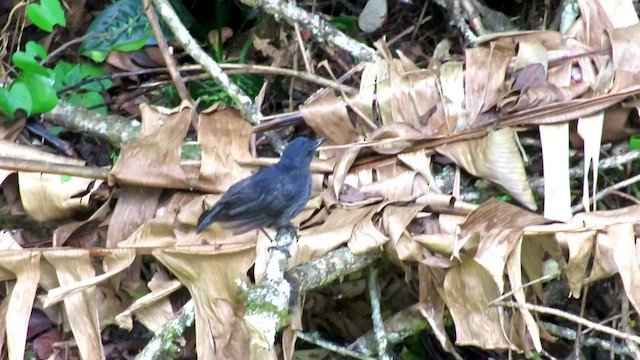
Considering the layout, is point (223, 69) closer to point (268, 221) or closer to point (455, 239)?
point (268, 221)

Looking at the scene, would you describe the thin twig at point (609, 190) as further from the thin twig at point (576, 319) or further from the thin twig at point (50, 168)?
the thin twig at point (50, 168)

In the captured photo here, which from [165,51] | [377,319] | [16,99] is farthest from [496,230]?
[16,99]

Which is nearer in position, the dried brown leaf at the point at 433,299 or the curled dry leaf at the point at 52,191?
the dried brown leaf at the point at 433,299

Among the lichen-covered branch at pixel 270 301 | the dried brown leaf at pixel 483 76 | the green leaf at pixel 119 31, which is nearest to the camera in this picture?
the lichen-covered branch at pixel 270 301

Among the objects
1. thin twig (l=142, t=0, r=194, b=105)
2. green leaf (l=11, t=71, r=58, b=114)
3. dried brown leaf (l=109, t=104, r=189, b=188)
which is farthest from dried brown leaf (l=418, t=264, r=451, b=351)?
green leaf (l=11, t=71, r=58, b=114)

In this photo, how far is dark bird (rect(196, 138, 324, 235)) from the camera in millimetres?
3090

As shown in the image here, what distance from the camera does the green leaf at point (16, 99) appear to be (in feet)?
12.0

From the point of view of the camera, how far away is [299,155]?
11.0 ft

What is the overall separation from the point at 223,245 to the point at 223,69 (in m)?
1.25

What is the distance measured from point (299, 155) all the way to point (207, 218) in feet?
1.64

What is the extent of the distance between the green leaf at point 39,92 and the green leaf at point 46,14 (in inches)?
11.1

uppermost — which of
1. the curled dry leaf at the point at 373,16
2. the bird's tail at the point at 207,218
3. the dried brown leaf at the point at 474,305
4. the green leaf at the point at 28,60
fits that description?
the green leaf at the point at 28,60

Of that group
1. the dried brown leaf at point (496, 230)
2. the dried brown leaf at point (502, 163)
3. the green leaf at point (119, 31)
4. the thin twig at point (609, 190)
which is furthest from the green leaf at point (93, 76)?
the thin twig at point (609, 190)

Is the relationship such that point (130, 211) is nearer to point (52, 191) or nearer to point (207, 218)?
point (52, 191)
